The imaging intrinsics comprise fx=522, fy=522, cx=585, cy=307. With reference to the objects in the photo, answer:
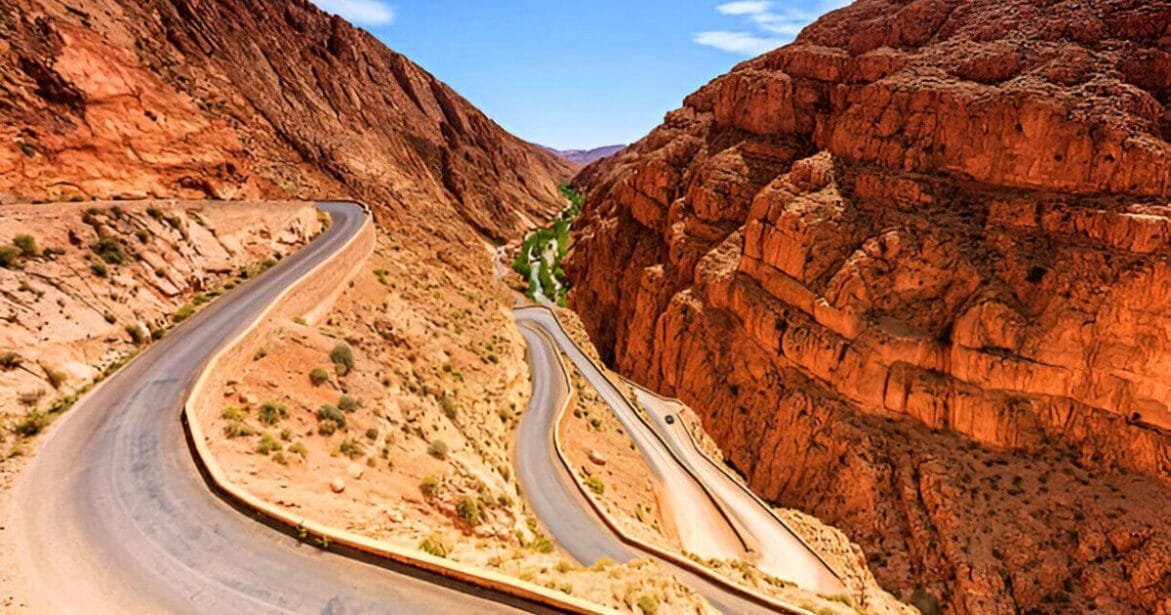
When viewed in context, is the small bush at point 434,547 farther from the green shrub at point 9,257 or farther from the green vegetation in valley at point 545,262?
the green vegetation in valley at point 545,262

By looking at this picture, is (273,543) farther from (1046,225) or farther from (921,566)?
(1046,225)

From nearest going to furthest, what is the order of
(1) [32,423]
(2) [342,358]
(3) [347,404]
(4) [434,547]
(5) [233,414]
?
(4) [434,547] → (1) [32,423] → (5) [233,414] → (3) [347,404] → (2) [342,358]

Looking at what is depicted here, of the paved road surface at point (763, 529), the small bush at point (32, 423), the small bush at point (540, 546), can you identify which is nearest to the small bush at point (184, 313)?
the small bush at point (32, 423)

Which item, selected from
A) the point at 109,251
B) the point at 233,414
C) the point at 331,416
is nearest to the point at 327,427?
the point at 331,416

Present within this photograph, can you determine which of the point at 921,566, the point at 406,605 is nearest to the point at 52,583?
the point at 406,605

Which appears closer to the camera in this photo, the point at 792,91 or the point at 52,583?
the point at 52,583

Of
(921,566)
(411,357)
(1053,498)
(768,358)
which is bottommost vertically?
(921,566)

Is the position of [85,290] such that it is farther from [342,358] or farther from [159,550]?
[159,550]
